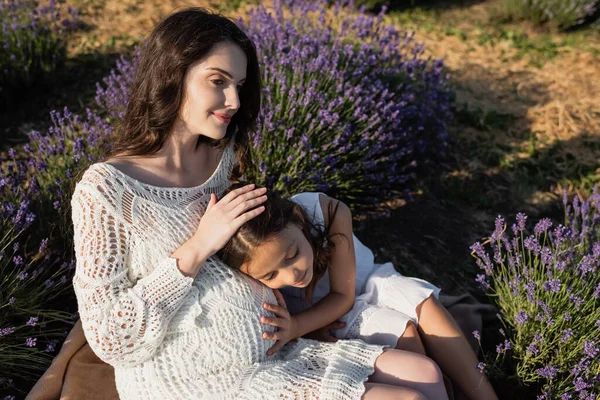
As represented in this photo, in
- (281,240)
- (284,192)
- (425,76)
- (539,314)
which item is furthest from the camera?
(425,76)

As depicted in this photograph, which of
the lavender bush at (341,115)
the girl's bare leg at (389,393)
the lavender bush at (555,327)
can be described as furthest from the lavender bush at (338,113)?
the girl's bare leg at (389,393)

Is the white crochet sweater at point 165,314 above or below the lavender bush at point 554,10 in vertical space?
below

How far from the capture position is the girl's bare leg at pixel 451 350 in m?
2.35

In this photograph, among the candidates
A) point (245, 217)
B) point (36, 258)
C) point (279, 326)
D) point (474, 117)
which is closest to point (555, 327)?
point (279, 326)

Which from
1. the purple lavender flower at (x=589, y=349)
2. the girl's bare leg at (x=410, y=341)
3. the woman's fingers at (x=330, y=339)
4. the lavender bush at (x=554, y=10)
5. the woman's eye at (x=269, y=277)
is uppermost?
the lavender bush at (x=554, y=10)

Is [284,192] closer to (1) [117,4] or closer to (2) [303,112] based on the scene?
(2) [303,112]

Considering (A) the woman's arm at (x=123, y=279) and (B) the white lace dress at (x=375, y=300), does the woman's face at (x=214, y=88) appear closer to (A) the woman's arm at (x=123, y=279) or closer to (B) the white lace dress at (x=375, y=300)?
(A) the woman's arm at (x=123, y=279)

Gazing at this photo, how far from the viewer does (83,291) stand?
1.89 metres

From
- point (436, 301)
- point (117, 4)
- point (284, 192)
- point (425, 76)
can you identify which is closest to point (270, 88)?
point (284, 192)

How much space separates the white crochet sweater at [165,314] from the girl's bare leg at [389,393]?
3 cm

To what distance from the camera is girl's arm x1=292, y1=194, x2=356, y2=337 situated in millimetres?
2367

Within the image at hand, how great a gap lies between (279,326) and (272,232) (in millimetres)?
348

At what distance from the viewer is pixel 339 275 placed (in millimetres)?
2420

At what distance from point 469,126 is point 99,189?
3.11m
